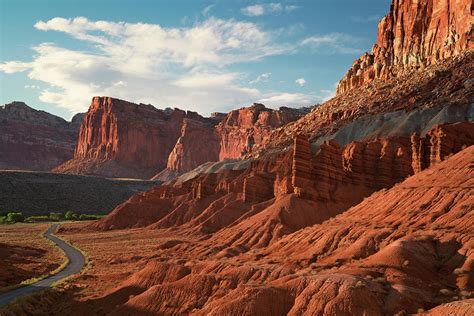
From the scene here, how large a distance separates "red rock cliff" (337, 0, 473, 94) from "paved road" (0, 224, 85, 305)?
2826 inches

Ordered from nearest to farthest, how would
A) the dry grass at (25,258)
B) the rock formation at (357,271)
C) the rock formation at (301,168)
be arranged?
1. the rock formation at (357,271)
2. the dry grass at (25,258)
3. the rock formation at (301,168)

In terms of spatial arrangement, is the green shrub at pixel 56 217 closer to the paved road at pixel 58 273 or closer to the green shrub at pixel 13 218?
the green shrub at pixel 13 218

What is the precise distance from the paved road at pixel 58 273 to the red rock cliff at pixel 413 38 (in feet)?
235

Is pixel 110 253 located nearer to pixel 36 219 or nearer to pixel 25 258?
pixel 25 258

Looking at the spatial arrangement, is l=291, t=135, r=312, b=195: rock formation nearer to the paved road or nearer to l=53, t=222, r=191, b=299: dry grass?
l=53, t=222, r=191, b=299: dry grass

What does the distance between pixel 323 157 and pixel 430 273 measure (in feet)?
121

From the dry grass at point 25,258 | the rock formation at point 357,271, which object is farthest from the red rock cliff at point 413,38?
the dry grass at point 25,258

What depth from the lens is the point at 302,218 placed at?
57.8 meters

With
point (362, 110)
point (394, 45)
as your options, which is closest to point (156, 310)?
point (362, 110)

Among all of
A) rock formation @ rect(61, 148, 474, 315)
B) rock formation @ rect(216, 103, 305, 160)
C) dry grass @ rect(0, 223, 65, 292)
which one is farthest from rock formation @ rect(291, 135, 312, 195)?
rock formation @ rect(216, 103, 305, 160)

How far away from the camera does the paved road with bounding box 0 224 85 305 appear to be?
3762 cm

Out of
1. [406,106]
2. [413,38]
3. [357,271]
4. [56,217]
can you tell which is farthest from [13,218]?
[357,271]

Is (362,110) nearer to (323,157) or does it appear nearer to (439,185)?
(323,157)

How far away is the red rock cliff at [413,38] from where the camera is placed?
101750mm
